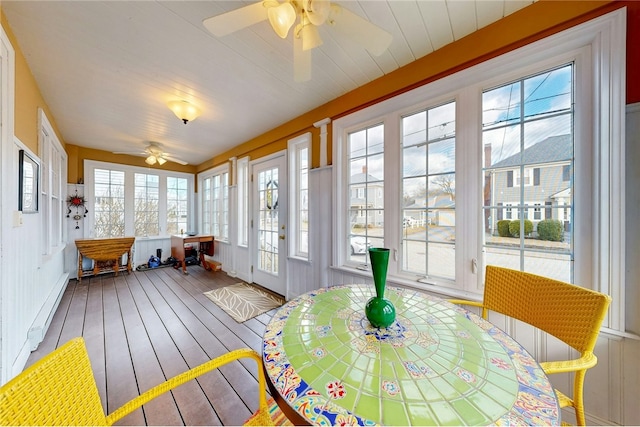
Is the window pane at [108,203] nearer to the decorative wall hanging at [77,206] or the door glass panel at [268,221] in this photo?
the decorative wall hanging at [77,206]

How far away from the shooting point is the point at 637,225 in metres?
1.06

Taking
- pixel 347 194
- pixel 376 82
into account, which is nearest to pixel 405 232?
pixel 347 194

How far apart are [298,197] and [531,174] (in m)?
2.23

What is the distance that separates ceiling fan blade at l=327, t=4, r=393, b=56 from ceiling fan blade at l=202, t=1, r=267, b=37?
1.14 feet

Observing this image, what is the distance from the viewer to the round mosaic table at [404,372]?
21.4 inches

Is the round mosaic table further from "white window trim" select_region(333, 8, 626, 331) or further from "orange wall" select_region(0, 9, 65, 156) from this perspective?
"orange wall" select_region(0, 9, 65, 156)

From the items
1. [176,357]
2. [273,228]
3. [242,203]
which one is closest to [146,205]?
[242,203]

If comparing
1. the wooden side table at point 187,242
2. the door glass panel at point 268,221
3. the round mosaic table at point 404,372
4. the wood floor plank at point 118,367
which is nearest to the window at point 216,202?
the wooden side table at point 187,242

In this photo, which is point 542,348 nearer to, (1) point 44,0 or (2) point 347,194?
(2) point 347,194

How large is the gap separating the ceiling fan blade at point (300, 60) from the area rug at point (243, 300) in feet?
7.73

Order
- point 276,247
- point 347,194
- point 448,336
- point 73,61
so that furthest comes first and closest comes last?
point 276,247 < point 347,194 < point 73,61 < point 448,336

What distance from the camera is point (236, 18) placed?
1.07m

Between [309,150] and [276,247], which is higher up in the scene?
[309,150]

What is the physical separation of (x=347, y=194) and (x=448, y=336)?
1.58 metres
